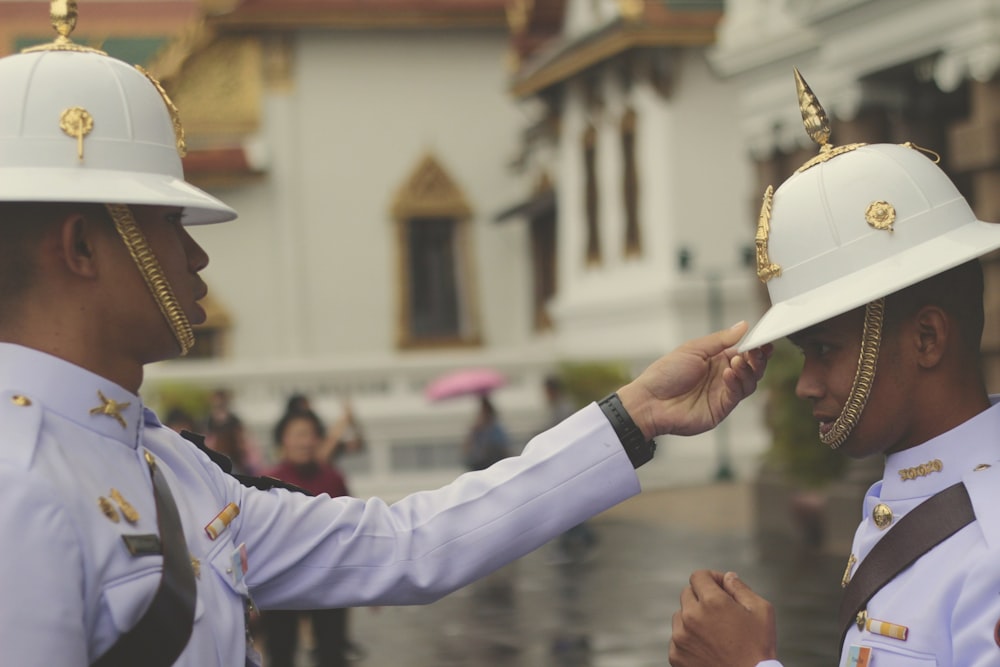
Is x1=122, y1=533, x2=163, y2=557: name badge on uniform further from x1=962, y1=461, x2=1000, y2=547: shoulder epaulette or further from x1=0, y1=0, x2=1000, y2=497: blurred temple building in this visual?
x1=0, y1=0, x2=1000, y2=497: blurred temple building

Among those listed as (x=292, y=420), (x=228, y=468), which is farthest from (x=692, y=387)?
(x=292, y=420)

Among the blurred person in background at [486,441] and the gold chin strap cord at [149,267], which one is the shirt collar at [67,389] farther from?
the blurred person in background at [486,441]

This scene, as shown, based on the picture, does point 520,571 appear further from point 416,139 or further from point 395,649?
point 416,139

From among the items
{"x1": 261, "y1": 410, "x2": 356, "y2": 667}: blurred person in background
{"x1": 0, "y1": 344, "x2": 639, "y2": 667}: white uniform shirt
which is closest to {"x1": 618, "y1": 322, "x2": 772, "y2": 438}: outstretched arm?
{"x1": 0, "y1": 344, "x2": 639, "y2": 667}: white uniform shirt

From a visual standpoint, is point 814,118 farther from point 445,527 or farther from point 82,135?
point 82,135

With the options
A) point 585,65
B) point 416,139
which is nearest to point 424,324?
point 416,139

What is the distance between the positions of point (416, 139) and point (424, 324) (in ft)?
11.4

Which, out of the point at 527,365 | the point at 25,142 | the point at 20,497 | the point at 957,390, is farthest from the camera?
the point at 527,365

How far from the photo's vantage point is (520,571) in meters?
14.3

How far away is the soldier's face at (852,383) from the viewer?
2.81 metres

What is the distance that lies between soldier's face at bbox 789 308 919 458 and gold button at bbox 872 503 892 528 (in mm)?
109

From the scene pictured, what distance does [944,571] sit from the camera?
262 cm

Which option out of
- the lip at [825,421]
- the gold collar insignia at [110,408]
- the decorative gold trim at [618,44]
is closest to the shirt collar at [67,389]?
the gold collar insignia at [110,408]

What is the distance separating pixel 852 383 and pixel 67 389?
1.38 metres
